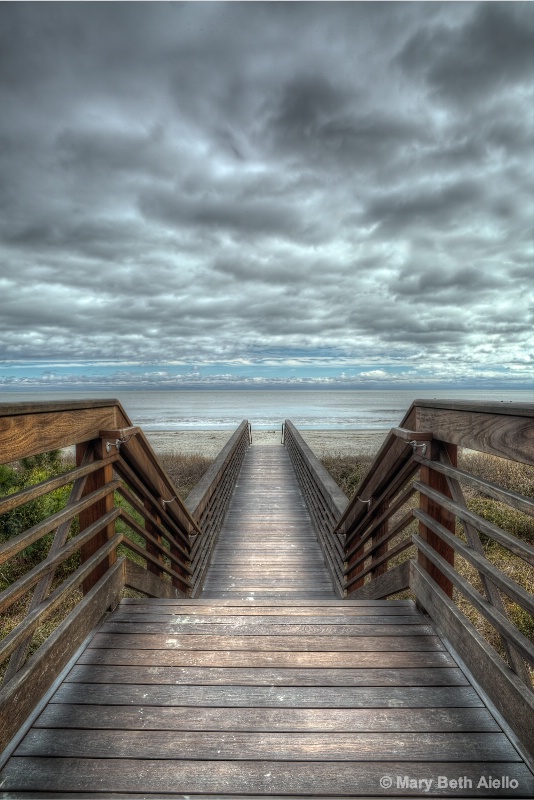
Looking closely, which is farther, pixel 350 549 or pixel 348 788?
pixel 350 549

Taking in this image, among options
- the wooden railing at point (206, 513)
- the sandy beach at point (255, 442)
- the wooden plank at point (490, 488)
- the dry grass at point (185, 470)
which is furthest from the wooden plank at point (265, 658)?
the sandy beach at point (255, 442)

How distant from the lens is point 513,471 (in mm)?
10250

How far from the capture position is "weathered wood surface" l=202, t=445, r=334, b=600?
188 inches

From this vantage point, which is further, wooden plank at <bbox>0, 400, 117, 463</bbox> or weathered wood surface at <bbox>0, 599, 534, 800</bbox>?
wooden plank at <bbox>0, 400, 117, 463</bbox>

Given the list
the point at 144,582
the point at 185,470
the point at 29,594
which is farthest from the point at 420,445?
the point at 185,470

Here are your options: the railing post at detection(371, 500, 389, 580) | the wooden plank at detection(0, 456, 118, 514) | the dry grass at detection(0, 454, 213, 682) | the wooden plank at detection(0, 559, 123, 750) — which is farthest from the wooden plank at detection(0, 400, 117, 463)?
the railing post at detection(371, 500, 389, 580)

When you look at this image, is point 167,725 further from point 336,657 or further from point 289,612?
point 289,612

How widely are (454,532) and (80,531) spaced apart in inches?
76.7

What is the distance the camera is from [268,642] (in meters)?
2.23

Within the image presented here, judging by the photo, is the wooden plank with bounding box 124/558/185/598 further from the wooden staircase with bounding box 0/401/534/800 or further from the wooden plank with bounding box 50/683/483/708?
the wooden plank with bounding box 50/683/483/708

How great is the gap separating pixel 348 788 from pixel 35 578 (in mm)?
1272

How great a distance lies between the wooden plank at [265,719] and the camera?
5.35 feet

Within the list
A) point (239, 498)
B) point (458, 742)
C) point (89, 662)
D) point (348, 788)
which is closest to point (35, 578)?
point (89, 662)

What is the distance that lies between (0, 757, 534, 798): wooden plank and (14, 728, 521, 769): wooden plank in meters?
0.03
